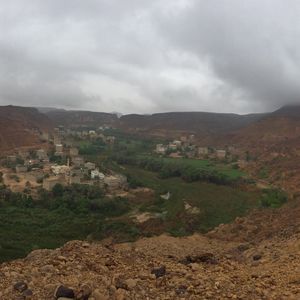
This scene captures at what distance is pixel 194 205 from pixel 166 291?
26.2 m

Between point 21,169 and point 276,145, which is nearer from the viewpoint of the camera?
point 21,169

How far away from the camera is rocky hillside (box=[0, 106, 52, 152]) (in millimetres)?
74750

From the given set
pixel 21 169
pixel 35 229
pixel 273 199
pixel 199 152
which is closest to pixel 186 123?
pixel 199 152

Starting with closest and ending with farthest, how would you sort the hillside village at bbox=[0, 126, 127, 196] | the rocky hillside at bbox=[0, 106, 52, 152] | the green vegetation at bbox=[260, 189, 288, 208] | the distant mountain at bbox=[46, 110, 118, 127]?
the green vegetation at bbox=[260, 189, 288, 208]
the hillside village at bbox=[0, 126, 127, 196]
the rocky hillside at bbox=[0, 106, 52, 152]
the distant mountain at bbox=[46, 110, 118, 127]

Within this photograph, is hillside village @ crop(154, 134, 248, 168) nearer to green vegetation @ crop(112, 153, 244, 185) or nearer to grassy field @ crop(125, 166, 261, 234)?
green vegetation @ crop(112, 153, 244, 185)

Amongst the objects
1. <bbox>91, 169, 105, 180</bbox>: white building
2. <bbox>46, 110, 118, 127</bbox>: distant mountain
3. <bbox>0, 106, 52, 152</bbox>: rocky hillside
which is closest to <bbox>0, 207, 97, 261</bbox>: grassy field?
<bbox>91, 169, 105, 180</bbox>: white building

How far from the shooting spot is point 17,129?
271ft

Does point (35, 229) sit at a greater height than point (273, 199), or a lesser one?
lesser

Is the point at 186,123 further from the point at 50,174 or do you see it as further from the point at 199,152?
the point at 50,174

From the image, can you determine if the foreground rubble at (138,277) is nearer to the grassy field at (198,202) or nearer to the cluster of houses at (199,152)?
the grassy field at (198,202)

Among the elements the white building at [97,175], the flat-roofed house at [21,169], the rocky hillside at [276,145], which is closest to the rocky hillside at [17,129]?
the flat-roofed house at [21,169]

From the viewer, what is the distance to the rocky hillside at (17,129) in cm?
7475

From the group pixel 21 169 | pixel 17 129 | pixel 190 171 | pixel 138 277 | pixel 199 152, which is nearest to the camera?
pixel 138 277

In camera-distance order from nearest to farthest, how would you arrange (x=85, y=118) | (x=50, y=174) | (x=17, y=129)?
(x=50, y=174) → (x=17, y=129) → (x=85, y=118)
